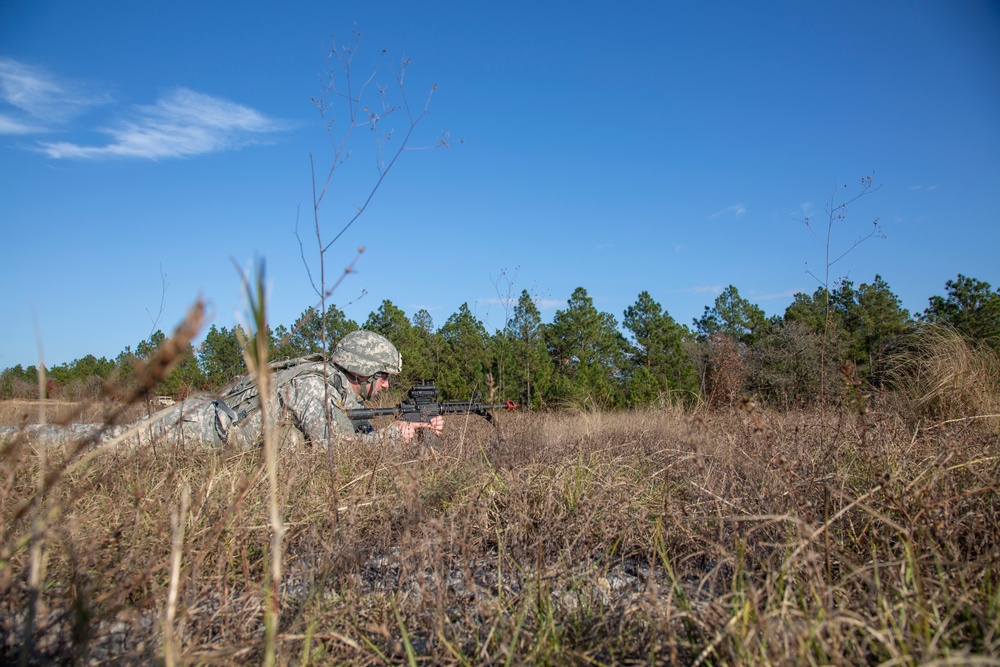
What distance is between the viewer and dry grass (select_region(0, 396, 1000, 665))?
141 centimetres

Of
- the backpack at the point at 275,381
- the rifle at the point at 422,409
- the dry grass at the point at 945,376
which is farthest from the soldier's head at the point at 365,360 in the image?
the dry grass at the point at 945,376

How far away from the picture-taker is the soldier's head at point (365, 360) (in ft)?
18.8

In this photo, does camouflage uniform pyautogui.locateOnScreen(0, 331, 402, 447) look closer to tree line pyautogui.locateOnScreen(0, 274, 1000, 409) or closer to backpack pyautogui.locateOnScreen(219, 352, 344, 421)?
backpack pyautogui.locateOnScreen(219, 352, 344, 421)

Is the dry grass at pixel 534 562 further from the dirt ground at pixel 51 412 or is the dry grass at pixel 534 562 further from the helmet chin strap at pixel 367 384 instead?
the dirt ground at pixel 51 412

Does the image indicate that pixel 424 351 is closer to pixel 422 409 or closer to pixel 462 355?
pixel 462 355

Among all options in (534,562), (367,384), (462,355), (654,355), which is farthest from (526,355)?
(534,562)

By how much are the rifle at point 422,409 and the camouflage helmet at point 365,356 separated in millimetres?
484

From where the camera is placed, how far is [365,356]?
18.9 ft

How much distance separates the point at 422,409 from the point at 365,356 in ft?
2.87

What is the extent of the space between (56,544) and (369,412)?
3112 millimetres

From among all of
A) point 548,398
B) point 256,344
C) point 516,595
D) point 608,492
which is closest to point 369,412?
point 608,492

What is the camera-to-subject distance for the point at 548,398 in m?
15.1

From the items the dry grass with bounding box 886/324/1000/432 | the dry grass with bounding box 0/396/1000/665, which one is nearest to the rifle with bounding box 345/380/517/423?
the dry grass with bounding box 0/396/1000/665

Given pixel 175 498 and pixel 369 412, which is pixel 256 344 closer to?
pixel 175 498
